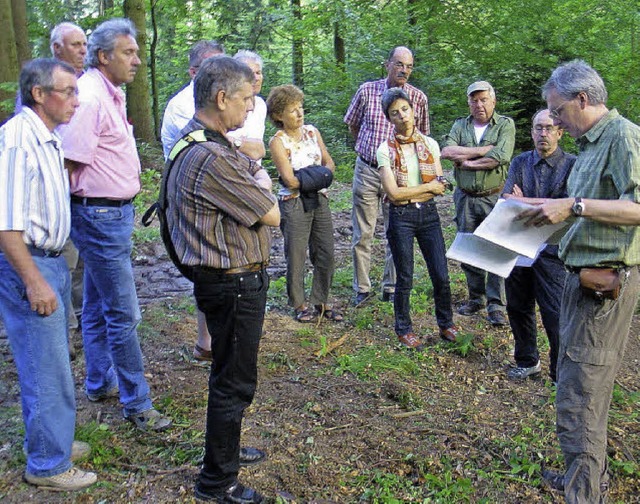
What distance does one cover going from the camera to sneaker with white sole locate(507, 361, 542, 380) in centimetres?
507

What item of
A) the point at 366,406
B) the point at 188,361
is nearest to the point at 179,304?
Answer: the point at 188,361

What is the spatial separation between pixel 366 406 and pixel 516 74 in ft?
28.3

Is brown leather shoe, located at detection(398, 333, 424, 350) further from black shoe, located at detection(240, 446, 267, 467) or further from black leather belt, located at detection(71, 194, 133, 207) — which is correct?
black leather belt, located at detection(71, 194, 133, 207)

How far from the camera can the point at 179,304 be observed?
6352mm

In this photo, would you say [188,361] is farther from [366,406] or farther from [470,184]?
[470,184]

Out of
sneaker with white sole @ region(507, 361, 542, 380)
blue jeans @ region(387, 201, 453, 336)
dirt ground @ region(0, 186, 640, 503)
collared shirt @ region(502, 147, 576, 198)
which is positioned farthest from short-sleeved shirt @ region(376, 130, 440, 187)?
sneaker with white sole @ region(507, 361, 542, 380)

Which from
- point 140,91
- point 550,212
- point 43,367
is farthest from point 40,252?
point 140,91

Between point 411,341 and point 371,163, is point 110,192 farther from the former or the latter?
point 371,163

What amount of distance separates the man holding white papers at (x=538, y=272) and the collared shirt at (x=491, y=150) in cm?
94

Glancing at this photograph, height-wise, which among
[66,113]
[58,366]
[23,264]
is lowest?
[58,366]

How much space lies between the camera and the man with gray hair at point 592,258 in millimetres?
3000

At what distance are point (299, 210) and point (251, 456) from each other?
2.62 metres

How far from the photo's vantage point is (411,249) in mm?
5426

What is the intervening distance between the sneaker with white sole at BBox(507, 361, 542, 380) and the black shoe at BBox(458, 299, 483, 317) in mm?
1291
